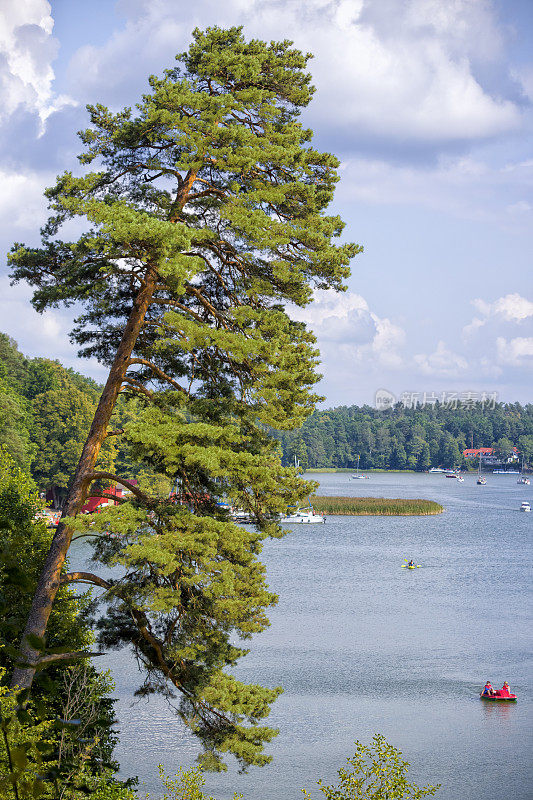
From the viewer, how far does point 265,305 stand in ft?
44.6

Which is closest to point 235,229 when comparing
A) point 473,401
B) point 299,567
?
point 299,567

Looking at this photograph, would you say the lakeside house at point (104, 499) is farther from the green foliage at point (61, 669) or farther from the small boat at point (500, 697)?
the small boat at point (500, 697)

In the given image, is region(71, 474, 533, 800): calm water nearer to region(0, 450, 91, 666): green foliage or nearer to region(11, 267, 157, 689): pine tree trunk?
region(0, 450, 91, 666): green foliage

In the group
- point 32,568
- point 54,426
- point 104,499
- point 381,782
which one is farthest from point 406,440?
point 381,782

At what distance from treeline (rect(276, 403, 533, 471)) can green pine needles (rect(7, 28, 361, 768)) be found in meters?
140

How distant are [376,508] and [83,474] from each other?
65069 millimetres

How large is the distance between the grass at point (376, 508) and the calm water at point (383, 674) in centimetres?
2017

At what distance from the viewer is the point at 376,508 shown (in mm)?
75688

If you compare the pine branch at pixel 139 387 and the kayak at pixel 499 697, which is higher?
the pine branch at pixel 139 387

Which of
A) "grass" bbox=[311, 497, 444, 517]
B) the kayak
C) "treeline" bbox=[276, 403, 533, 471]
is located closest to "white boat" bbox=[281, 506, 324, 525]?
"grass" bbox=[311, 497, 444, 517]

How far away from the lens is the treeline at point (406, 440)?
529 ft

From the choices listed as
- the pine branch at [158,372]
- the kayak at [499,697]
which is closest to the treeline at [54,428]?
the kayak at [499,697]

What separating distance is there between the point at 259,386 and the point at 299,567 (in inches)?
1498

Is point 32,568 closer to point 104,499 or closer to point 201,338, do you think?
point 201,338
